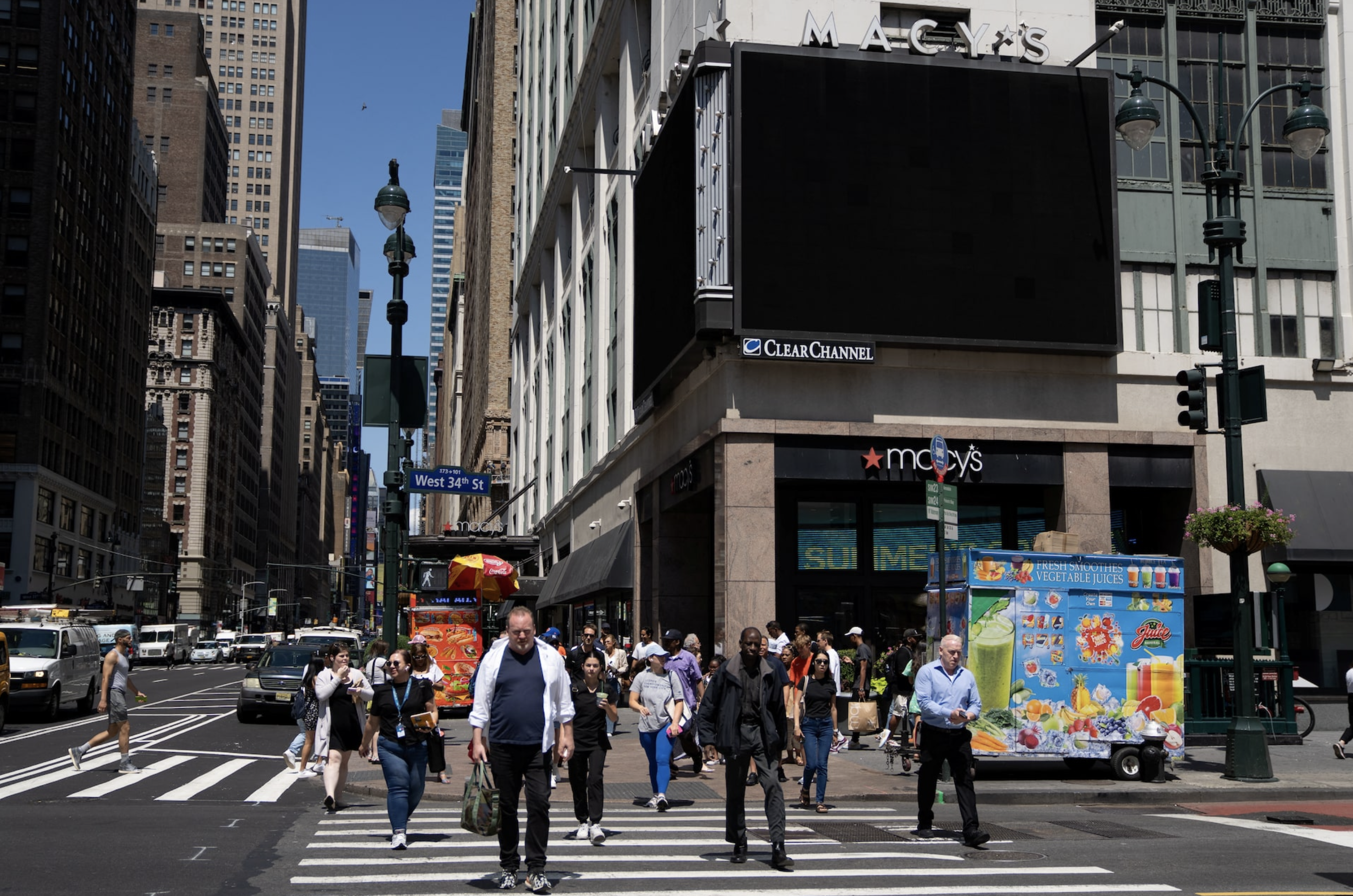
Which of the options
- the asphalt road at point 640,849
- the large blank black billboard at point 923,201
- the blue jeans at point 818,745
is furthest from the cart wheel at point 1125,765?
the large blank black billboard at point 923,201

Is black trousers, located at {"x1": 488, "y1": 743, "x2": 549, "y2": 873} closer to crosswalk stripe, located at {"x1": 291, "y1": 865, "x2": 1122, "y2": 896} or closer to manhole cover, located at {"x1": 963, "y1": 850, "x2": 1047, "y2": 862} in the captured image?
crosswalk stripe, located at {"x1": 291, "y1": 865, "x2": 1122, "y2": 896}

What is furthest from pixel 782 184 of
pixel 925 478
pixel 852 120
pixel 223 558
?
pixel 223 558

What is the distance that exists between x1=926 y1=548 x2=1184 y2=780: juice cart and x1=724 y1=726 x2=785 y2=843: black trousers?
233 inches

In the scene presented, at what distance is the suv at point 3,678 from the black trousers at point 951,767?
19.4 meters

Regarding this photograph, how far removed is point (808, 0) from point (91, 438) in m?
81.5

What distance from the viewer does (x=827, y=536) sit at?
88.0 ft

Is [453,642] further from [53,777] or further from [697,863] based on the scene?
[697,863]

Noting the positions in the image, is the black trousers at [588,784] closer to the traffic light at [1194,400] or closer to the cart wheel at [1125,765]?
the cart wheel at [1125,765]

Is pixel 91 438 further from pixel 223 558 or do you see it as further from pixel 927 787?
pixel 927 787

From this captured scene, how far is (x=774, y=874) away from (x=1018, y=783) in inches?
282

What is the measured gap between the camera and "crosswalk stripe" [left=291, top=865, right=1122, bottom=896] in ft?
32.0

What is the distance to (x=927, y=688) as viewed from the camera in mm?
12156

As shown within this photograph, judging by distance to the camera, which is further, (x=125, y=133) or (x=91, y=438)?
(x=125, y=133)

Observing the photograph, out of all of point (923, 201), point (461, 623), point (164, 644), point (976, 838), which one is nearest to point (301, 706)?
point (976, 838)
